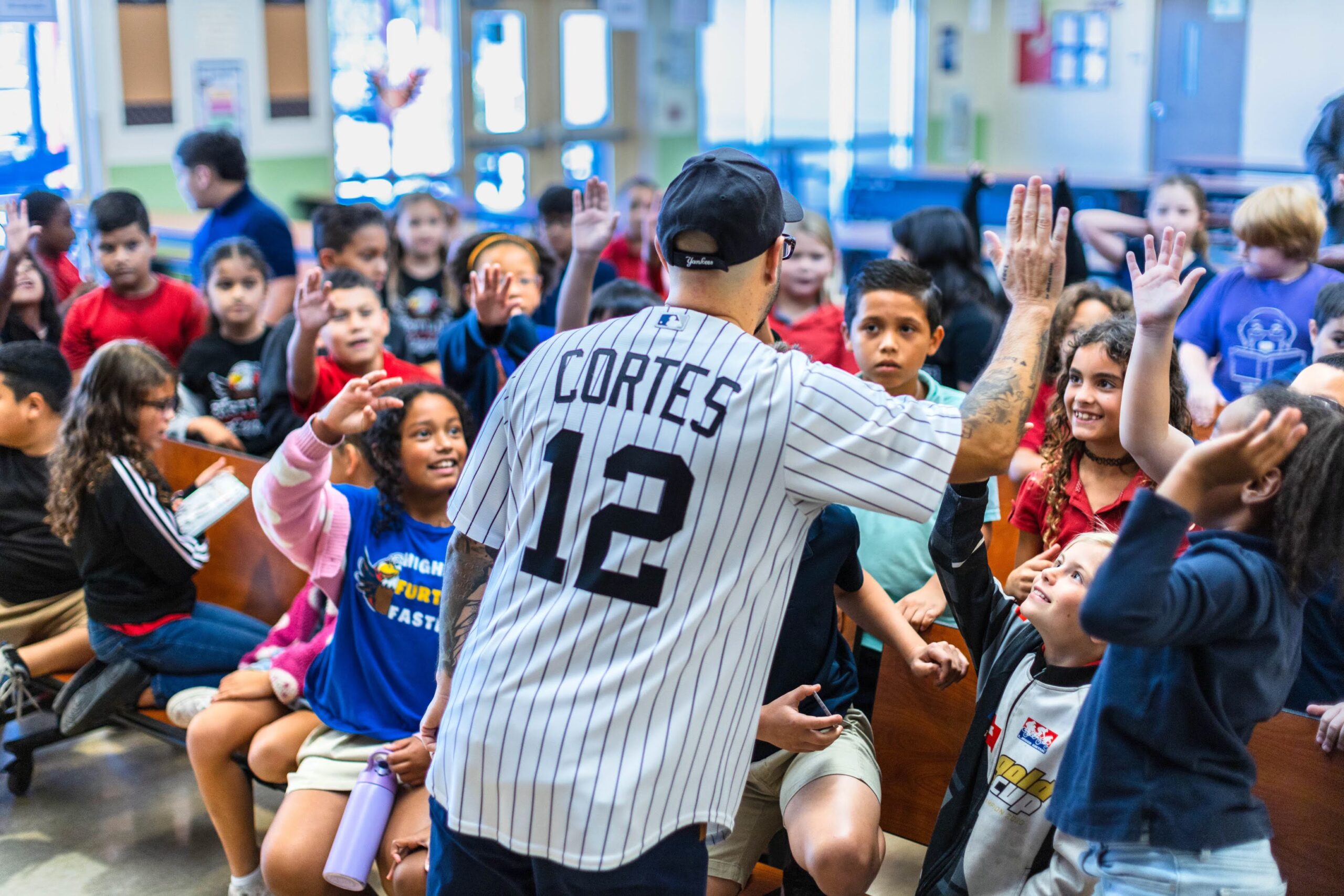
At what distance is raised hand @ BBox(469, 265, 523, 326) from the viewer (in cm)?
341

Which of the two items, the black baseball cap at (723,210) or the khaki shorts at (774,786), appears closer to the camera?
the black baseball cap at (723,210)

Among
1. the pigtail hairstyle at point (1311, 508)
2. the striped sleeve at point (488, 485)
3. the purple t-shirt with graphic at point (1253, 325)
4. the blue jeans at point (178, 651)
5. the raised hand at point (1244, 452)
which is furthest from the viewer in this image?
the purple t-shirt with graphic at point (1253, 325)

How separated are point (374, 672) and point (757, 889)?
94 centimetres

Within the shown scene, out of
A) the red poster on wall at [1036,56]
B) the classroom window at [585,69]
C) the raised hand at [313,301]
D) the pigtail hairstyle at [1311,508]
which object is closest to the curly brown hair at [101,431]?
the raised hand at [313,301]

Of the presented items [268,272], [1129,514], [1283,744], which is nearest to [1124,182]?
[268,272]

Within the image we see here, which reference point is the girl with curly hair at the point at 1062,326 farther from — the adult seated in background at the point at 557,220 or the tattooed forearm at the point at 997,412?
the adult seated in background at the point at 557,220

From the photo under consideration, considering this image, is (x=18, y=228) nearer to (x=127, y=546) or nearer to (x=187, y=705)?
(x=127, y=546)

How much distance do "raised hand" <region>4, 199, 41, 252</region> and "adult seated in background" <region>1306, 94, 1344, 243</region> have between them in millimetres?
5409

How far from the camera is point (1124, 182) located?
350 inches

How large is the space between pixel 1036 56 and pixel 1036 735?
41.9 feet

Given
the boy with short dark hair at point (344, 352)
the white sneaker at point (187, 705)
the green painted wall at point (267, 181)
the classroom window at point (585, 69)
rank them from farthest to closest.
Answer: the classroom window at point (585, 69) → the green painted wall at point (267, 181) → the boy with short dark hair at point (344, 352) → the white sneaker at point (187, 705)

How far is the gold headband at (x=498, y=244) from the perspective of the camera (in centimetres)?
447

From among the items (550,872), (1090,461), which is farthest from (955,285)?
(550,872)

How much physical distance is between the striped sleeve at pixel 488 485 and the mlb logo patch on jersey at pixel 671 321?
24cm
